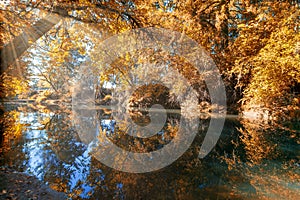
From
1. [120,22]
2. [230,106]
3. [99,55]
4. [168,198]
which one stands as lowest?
[168,198]

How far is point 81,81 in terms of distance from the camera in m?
33.0

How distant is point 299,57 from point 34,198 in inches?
426

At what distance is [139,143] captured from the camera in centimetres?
693

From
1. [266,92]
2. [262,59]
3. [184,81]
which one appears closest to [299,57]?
[262,59]

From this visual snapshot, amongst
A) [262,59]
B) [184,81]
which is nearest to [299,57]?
[262,59]

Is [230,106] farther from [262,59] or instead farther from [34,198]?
[34,198]

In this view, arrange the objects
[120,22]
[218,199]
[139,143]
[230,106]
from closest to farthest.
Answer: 1. [218,199]
2. [120,22]
3. [139,143]
4. [230,106]

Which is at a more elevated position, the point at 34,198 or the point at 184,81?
the point at 184,81

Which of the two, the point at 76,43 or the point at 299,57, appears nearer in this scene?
the point at 76,43

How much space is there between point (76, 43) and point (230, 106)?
47.2 ft

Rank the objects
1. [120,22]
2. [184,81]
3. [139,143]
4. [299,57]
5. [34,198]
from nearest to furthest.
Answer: [34,198] < [120,22] < [139,143] < [299,57] < [184,81]

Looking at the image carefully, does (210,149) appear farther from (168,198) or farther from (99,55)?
(99,55)

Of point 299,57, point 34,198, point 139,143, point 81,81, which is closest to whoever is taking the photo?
point 34,198

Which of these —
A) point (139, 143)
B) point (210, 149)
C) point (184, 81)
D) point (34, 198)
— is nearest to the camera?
point (34, 198)
